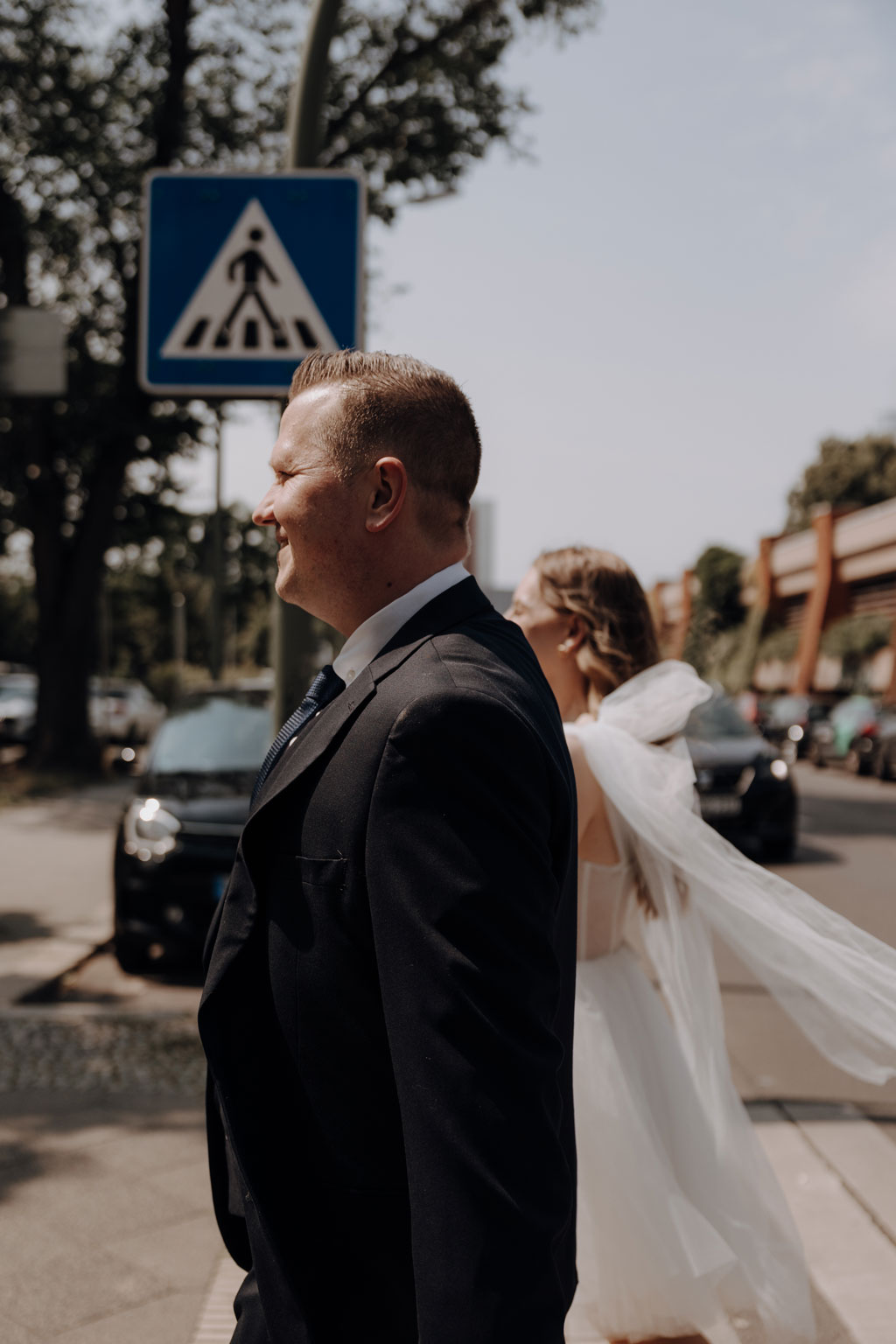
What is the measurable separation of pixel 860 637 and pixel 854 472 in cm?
3089

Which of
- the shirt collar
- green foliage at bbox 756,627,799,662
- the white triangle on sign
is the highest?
the white triangle on sign

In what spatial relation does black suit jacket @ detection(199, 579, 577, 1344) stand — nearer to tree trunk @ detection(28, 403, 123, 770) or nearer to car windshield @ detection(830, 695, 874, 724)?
tree trunk @ detection(28, 403, 123, 770)

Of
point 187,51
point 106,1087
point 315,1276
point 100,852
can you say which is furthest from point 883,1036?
point 187,51

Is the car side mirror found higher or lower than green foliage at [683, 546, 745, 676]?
lower

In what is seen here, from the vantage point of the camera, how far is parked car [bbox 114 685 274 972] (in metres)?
6.64

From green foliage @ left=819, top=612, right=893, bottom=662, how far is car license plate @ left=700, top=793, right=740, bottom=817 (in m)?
25.5

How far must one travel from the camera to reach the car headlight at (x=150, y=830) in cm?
673

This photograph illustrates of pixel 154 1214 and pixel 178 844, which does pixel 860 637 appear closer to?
pixel 178 844

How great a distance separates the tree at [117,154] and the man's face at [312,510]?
16.5 metres

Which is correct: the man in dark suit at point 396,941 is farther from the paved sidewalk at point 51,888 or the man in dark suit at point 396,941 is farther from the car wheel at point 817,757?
the car wheel at point 817,757

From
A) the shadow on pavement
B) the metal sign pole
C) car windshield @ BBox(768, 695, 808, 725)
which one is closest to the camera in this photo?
the metal sign pole

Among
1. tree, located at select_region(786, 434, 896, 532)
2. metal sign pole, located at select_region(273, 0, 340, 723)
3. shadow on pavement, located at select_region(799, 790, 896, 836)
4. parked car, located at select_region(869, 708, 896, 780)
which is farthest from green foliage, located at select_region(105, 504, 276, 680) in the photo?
tree, located at select_region(786, 434, 896, 532)

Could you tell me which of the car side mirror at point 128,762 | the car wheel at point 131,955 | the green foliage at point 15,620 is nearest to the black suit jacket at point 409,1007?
the car wheel at point 131,955

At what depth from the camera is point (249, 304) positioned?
405cm
